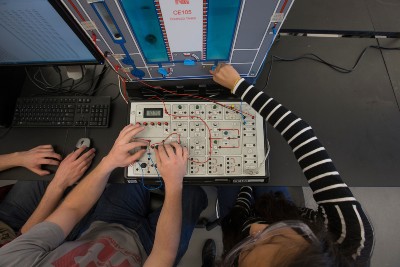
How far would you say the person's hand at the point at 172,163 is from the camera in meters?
0.87

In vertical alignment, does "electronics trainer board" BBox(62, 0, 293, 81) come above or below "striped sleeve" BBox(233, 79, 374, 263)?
above

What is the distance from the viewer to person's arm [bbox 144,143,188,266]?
34.4 inches

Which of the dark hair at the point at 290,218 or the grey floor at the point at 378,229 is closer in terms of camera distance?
the dark hair at the point at 290,218

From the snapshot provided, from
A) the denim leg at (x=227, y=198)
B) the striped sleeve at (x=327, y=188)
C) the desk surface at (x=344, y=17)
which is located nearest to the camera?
the striped sleeve at (x=327, y=188)

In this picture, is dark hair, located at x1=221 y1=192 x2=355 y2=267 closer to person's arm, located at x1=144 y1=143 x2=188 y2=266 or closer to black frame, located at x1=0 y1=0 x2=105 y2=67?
person's arm, located at x1=144 y1=143 x2=188 y2=266

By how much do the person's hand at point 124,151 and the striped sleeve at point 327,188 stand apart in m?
0.40

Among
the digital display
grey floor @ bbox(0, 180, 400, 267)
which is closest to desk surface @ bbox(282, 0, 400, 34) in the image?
the digital display

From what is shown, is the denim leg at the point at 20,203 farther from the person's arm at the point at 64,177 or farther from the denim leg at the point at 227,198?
the denim leg at the point at 227,198

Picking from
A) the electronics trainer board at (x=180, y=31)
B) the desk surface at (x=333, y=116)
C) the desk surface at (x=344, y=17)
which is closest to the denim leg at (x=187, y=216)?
the desk surface at (x=333, y=116)

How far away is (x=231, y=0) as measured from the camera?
0.61 meters

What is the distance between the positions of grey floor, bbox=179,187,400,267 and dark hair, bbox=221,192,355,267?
18.8 inches

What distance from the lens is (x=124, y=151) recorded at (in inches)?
34.8

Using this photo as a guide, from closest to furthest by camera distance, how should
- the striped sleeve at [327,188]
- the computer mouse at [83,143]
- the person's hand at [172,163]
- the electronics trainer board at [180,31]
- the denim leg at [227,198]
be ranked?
the electronics trainer board at [180,31] < the striped sleeve at [327,188] < the person's hand at [172,163] < the computer mouse at [83,143] < the denim leg at [227,198]

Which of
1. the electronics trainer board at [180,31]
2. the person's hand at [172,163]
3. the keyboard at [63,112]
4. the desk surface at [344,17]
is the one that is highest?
the desk surface at [344,17]
